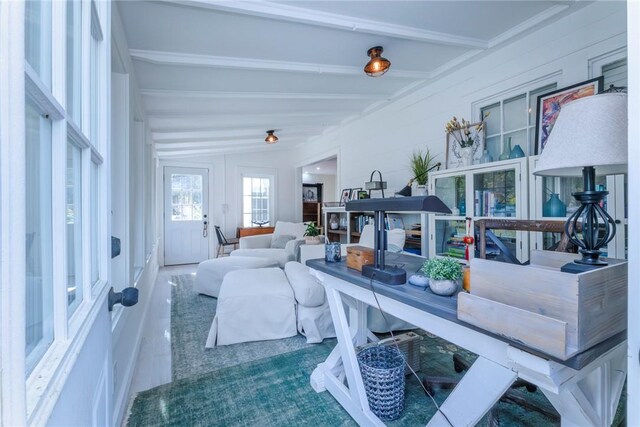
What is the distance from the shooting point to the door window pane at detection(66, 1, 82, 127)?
0.73 m

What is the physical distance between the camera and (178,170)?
614cm

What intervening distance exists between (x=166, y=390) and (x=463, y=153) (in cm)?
294

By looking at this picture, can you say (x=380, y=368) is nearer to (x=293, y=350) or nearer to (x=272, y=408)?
(x=272, y=408)

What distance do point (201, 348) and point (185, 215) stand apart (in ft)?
13.9

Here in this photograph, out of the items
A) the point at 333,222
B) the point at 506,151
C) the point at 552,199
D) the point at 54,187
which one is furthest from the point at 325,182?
the point at 54,187

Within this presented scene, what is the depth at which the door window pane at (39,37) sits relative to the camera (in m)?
0.50

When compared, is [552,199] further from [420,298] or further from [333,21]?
[333,21]

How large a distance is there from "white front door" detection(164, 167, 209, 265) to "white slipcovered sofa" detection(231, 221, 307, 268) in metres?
1.41

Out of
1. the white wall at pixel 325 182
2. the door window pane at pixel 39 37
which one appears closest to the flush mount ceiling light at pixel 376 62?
the door window pane at pixel 39 37

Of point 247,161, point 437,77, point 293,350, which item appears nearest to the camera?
point 293,350

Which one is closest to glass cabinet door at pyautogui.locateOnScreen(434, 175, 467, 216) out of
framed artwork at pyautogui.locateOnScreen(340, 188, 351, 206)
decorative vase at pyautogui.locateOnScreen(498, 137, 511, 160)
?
decorative vase at pyautogui.locateOnScreen(498, 137, 511, 160)

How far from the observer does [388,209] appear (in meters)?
1.36

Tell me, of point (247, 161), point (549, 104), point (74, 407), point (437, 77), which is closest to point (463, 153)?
point (549, 104)

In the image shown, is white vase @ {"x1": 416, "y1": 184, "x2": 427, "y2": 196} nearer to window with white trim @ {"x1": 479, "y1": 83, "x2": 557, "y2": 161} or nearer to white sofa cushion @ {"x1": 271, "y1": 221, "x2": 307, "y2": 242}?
window with white trim @ {"x1": 479, "y1": 83, "x2": 557, "y2": 161}
